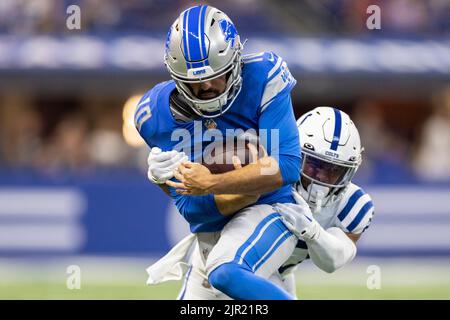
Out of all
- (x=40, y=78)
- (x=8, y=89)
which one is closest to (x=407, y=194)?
(x=40, y=78)

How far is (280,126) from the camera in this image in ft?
18.2

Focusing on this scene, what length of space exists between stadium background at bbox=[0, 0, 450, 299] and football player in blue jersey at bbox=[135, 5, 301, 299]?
374 centimetres

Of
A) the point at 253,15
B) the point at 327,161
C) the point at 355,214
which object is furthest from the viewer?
the point at 253,15

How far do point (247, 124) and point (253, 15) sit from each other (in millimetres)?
9243

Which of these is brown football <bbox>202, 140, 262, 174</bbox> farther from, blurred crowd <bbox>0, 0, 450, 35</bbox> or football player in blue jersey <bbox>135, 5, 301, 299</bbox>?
blurred crowd <bbox>0, 0, 450, 35</bbox>

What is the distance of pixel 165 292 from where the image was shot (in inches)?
370

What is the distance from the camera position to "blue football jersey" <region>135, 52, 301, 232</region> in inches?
218

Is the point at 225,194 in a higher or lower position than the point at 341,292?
higher

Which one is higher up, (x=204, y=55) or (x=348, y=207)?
(x=204, y=55)

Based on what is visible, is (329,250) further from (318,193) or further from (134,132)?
(134,132)

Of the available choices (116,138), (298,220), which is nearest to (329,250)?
(298,220)

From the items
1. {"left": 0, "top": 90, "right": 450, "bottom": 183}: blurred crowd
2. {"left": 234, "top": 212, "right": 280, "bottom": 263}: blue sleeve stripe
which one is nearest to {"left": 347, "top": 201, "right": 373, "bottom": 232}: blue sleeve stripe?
{"left": 234, "top": 212, "right": 280, "bottom": 263}: blue sleeve stripe
